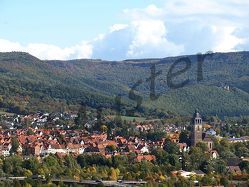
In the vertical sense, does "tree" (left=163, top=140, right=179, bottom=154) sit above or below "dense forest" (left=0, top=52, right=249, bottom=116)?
below

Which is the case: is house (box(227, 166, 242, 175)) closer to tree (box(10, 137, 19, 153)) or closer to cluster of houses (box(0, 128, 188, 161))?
cluster of houses (box(0, 128, 188, 161))

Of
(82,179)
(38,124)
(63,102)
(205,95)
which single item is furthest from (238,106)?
(82,179)

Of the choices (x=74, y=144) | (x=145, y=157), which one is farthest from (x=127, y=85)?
(x=145, y=157)

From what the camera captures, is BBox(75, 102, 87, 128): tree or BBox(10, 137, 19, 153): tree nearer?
BBox(10, 137, 19, 153): tree

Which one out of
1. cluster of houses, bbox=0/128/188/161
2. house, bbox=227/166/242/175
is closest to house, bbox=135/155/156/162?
cluster of houses, bbox=0/128/188/161

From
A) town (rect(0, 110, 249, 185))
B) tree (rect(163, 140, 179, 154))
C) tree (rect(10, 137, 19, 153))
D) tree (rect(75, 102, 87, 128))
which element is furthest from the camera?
tree (rect(75, 102, 87, 128))

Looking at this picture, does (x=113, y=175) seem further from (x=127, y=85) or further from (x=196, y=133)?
(x=127, y=85)

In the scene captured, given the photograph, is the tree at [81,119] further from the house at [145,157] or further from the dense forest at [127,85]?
the house at [145,157]

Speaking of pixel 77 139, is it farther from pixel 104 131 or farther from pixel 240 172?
pixel 240 172
